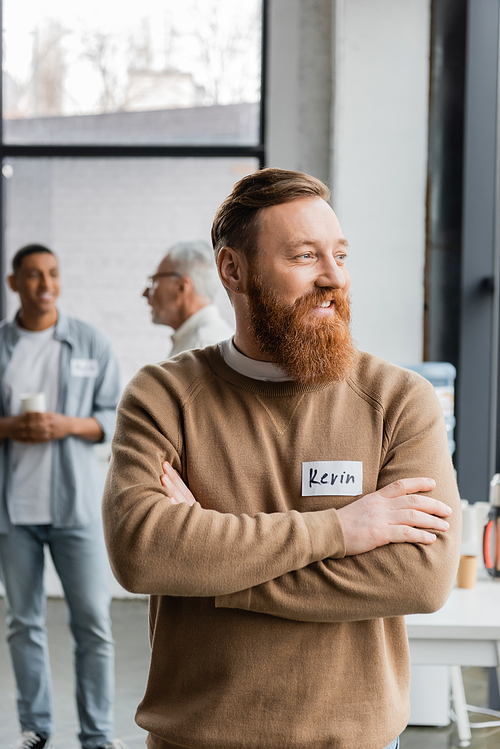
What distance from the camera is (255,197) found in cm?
125

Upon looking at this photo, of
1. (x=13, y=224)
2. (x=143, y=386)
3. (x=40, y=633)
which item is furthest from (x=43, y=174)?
(x=143, y=386)

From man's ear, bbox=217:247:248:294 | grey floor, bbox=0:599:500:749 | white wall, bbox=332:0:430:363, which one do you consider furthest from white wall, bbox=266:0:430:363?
man's ear, bbox=217:247:248:294

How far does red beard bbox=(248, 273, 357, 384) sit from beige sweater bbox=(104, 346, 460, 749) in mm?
46

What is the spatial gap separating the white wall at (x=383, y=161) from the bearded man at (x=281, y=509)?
2.39 meters

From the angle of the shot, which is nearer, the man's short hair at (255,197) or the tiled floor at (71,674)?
the man's short hair at (255,197)

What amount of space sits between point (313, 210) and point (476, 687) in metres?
2.79

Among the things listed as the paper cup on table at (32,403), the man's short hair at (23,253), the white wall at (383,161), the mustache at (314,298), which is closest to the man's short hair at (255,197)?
the mustache at (314,298)

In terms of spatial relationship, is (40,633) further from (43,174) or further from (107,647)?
(43,174)

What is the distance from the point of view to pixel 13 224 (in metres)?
4.57

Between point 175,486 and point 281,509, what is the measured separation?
0.59ft

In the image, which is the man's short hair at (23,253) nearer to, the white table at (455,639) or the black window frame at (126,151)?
the black window frame at (126,151)

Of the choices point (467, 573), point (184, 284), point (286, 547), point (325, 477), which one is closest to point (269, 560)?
point (286, 547)

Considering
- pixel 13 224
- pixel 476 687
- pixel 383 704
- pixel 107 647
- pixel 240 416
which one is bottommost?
pixel 476 687

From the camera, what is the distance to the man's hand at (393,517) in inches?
45.1
